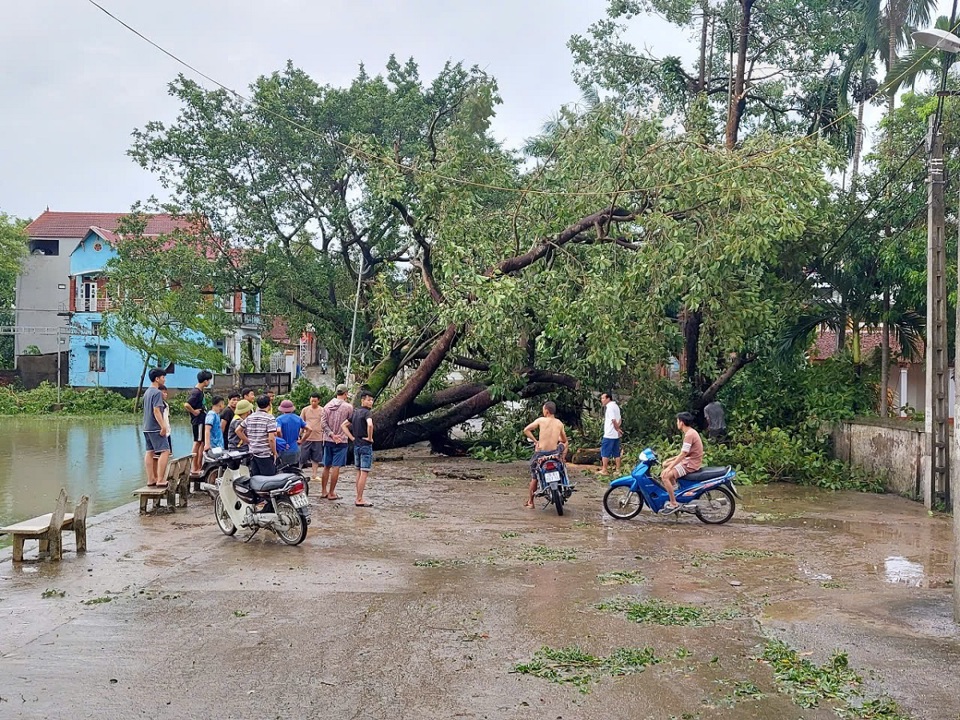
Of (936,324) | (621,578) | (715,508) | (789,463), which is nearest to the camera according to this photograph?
(621,578)

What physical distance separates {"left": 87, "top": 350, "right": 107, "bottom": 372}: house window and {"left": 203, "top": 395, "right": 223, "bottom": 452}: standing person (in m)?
38.7

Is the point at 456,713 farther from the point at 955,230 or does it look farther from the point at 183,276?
the point at 183,276

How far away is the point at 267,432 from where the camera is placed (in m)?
11.3

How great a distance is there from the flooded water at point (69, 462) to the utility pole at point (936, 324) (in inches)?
483

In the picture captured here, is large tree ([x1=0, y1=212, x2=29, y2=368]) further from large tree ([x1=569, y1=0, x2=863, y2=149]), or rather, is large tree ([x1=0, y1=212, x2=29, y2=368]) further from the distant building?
large tree ([x1=569, y1=0, x2=863, y2=149])

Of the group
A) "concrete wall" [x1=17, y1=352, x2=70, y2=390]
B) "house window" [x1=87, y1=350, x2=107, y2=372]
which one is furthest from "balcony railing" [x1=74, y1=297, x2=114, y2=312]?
"concrete wall" [x1=17, y1=352, x2=70, y2=390]

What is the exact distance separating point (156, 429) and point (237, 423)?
1.48 meters

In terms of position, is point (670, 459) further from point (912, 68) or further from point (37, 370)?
point (37, 370)

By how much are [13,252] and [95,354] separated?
25.7 ft

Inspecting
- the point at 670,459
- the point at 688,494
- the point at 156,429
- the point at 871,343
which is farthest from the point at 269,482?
the point at 871,343

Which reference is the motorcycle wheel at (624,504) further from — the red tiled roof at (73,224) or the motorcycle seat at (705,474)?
the red tiled roof at (73,224)

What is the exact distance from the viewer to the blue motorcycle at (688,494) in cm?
1238

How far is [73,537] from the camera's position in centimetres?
1112

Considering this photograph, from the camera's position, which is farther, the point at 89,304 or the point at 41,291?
the point at 41,291
